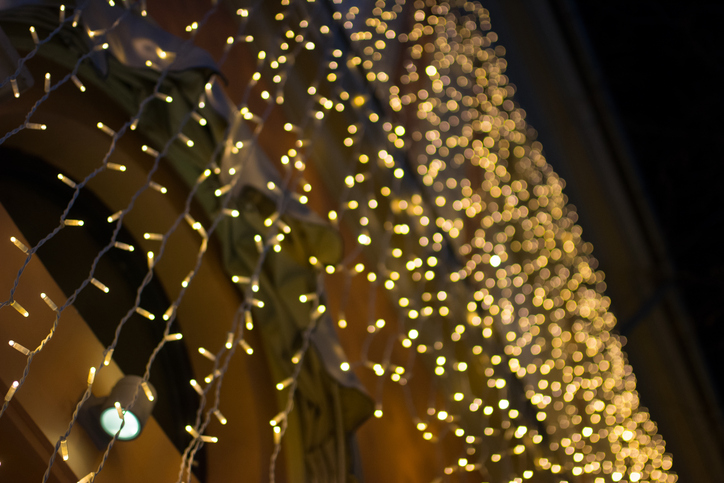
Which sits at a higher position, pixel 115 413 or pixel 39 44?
pixel 39 44

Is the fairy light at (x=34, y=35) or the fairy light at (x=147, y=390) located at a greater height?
the fairy light at (x=34, y=35)

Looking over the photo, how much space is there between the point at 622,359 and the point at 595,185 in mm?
658

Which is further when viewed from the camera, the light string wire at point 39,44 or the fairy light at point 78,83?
the fairy light at point 78,83

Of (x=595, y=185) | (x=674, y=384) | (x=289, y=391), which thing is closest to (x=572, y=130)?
(x=595, y=185)

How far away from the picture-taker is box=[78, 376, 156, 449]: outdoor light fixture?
0.51 m

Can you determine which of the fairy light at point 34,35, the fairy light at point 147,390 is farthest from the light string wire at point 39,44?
the fairy light at point 147,390

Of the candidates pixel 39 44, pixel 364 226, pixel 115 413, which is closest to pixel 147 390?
pixel 115 413

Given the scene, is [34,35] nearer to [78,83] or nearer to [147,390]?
[78,83]

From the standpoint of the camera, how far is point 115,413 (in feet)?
1.66

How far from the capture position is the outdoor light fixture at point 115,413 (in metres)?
0.51

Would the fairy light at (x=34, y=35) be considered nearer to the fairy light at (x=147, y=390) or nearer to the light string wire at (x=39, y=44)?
the light string wire at (x=39, y=44)

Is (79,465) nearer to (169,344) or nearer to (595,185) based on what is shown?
(169,344)

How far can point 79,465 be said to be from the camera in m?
0.49

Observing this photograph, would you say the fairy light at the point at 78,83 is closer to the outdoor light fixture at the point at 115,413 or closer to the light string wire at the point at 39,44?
the light string wire at the point at 39,44
